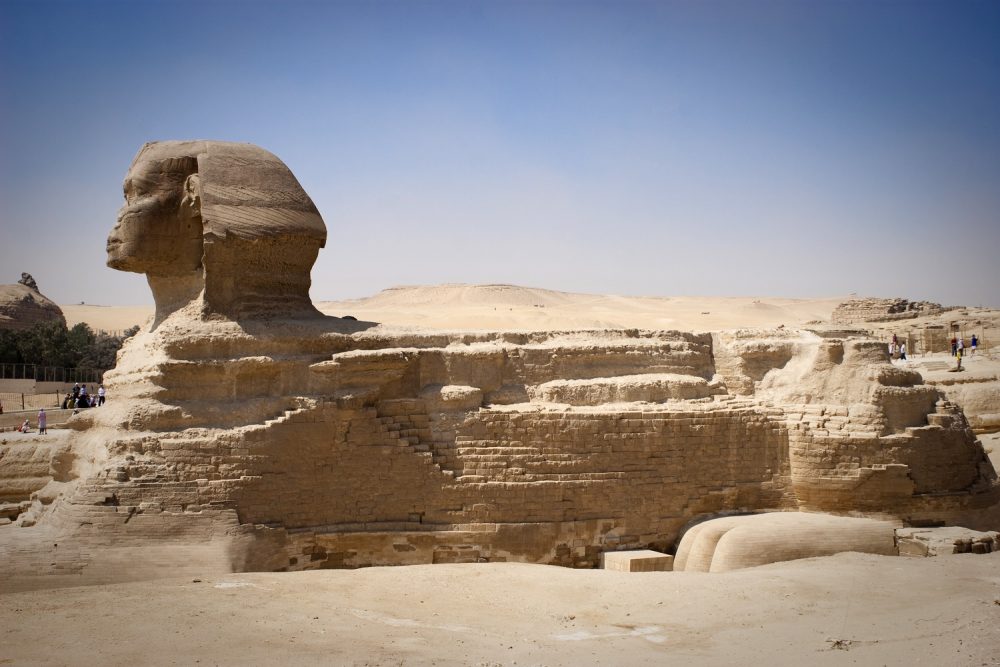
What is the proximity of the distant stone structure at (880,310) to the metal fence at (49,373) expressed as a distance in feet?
81.3

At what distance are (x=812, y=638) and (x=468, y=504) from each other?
13.5 ft

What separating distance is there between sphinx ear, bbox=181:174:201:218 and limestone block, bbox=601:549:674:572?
6195 mm

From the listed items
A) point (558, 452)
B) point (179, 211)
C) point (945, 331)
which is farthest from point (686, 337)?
point (945, 331)

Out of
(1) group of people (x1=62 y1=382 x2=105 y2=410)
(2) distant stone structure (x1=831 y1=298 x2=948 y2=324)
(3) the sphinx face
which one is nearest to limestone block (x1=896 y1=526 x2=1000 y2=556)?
(3) the sphinx face

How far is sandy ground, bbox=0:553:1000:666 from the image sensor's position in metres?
6.91

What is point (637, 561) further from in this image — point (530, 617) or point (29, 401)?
point (29, 401)

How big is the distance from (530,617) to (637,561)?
249 cm

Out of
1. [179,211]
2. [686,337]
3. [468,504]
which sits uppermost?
[179,211]

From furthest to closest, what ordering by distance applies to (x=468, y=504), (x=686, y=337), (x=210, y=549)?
(x=686, y=337) → (x=468, y=504) → (x=210, y=549)

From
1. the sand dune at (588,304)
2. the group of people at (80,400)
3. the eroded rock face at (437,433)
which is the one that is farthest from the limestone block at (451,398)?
the sand dune at (588,304)

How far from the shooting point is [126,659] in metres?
6.49

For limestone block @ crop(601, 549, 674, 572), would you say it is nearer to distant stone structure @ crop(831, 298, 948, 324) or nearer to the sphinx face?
the sphinx face

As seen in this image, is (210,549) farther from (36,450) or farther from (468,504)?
(36,450)

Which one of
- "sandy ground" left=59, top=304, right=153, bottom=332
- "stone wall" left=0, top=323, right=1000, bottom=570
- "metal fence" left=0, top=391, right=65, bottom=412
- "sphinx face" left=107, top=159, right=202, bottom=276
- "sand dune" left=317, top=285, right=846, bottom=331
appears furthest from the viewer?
"sandy ground" left=59, top=304, right=153, bottom=332
